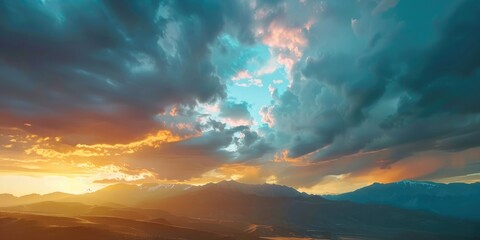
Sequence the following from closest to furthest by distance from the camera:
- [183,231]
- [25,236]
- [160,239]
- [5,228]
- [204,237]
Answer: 1. [25,236]
2. [5,228]
3. [160,239]
4. [204,237]
5. [183,231]

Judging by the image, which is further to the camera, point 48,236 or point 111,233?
point 111,233

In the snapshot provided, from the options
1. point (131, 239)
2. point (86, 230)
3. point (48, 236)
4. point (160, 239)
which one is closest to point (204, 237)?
point (160, 239)

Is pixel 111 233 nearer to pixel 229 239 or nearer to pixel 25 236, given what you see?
pixel 25 236

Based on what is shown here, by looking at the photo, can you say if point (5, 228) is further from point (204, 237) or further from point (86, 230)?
point (204, 237)

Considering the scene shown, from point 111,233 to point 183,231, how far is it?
2267 inches

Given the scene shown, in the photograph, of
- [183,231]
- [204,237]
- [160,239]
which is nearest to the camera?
[160,239]

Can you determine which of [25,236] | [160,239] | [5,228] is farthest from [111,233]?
[5,228]

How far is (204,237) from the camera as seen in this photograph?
598 feet

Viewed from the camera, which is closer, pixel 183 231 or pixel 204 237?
pixel 204 237

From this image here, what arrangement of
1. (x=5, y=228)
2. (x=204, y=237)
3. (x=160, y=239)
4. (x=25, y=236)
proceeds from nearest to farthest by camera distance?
(x=25, y=236) < (x=5, y=228) < (x=160, y=239) < (x=204, y=237)

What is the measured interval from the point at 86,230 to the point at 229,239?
7977 centimetres

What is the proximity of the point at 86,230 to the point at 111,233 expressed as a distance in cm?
1140

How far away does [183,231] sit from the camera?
19700 centimetres

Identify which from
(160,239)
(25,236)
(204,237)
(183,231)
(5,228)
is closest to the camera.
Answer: (25,236)
